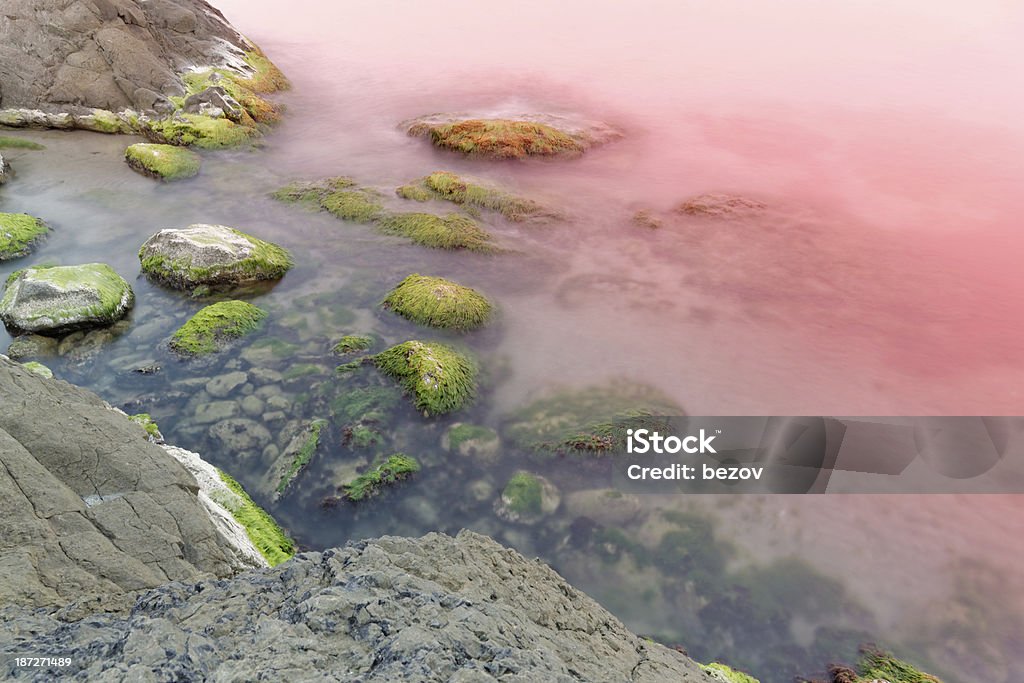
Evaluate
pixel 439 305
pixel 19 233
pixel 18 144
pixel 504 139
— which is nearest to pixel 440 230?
pixel 439 305

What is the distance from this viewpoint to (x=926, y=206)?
22047 mm

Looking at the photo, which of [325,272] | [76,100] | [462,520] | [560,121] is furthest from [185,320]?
[560,121]

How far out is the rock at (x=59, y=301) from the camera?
536 inches

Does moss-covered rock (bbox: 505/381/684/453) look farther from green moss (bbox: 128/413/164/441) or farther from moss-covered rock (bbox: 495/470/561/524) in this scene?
green moss (bbox: 128/413/164/441)

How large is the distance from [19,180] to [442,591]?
24.2 metres

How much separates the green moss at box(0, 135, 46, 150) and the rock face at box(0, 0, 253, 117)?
5.26ft

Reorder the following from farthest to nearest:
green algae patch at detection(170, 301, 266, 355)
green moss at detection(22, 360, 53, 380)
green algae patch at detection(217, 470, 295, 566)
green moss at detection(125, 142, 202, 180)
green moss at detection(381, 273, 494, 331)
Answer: green moss at detection(125, 142, 202, 180), green moss at detection(381, 273, 494, 331), green algae patch at detection(170, 301, 266, 355), green moss at detection(22, 360, 53, 380), green algae patch at detection(217, 470, 295, 566)

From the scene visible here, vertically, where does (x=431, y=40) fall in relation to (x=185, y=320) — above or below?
above

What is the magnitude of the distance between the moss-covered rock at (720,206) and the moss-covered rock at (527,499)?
1392 centimetres

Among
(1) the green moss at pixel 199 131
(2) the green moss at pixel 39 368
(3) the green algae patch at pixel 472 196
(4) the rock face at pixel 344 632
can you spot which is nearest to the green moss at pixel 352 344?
(2) the green moss at pixel 39 368

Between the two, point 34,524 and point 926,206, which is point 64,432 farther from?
point 926,206

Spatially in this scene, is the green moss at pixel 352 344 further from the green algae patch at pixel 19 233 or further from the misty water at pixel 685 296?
the green algae patch at pixel 19 233

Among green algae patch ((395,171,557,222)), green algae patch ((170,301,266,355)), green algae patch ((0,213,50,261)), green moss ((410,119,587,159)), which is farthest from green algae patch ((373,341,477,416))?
green moss ((410,119,587,159))

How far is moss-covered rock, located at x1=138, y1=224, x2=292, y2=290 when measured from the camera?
15836 millimetres
